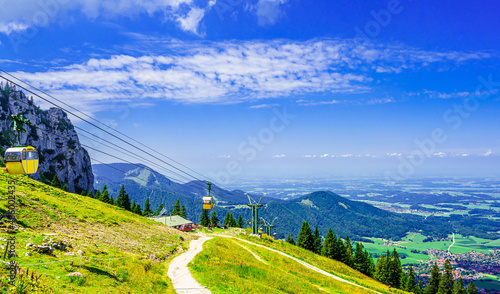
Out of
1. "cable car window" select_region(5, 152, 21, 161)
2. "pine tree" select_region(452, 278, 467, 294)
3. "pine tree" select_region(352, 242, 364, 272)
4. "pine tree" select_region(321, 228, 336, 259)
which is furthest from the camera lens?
"pine tree" select_region(321, 228, 336, 259)

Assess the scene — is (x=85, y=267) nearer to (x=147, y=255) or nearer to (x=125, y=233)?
(x=147, y=255)

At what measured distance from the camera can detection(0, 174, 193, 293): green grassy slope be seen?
15.8 meters

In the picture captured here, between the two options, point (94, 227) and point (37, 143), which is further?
point (37, 143)

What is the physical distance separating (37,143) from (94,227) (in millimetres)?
202166

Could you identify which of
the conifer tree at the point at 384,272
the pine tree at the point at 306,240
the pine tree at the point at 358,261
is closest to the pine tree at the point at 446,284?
the conifer tree at the point at 384,272

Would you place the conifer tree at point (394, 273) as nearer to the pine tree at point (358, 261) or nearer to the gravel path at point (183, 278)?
the pine tree at point (358, 261)

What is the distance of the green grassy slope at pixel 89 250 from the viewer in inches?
622

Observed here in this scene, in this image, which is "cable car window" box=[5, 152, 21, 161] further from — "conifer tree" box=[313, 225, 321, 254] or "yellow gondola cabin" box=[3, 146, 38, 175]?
"conifer tree" box=[313, 225, 321, 254]

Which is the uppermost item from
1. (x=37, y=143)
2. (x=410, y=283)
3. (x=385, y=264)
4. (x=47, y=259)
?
(x=37, y=143)

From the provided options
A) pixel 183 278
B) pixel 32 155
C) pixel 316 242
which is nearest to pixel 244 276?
pixel 183 278

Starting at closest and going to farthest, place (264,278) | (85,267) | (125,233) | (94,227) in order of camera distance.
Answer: (85,267)
(264,278)
(94,227)
(125,233)

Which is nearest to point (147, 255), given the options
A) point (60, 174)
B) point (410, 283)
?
point (410, 283)

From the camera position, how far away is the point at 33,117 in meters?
198

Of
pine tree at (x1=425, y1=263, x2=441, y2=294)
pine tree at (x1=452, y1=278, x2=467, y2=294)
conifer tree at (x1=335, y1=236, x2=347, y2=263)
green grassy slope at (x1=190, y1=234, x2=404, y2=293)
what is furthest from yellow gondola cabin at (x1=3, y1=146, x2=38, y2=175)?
pine tree at (x1=452, y1=278, x2=467, y2=294)
